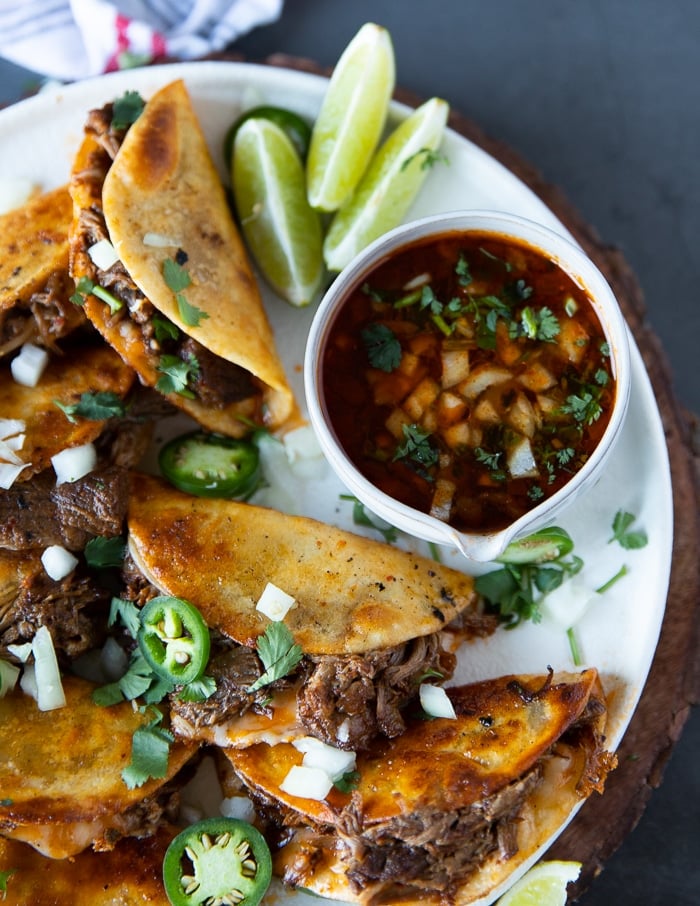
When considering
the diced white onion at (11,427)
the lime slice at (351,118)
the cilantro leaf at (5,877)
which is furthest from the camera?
the lime slice at (351,118)

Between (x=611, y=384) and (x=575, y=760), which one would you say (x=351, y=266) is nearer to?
(x=611, y=384)

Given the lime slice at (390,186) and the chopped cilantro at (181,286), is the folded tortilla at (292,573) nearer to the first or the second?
the chopped cilantro at (181,286)

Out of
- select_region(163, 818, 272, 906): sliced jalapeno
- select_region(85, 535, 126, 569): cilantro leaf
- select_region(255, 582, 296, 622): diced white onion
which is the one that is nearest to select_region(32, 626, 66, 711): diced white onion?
select_region(85, 535, 126, 569): cilantro leaf

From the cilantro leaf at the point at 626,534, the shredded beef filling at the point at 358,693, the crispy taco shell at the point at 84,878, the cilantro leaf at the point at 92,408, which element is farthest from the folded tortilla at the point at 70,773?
the cilantro leaf at the point at 626,534

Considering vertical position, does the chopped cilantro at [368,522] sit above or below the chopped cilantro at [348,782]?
above

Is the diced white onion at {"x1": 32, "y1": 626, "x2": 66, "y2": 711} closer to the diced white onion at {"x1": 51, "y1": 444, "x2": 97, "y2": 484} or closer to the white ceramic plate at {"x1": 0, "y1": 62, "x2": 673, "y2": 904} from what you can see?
the diced white onion at {"x1": 51, "y1": 444, "x2": 97, "y2": 484}

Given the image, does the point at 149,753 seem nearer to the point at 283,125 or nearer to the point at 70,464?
the point at 70,464

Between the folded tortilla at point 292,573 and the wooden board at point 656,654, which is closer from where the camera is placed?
the folded tortilla at point 292,573
